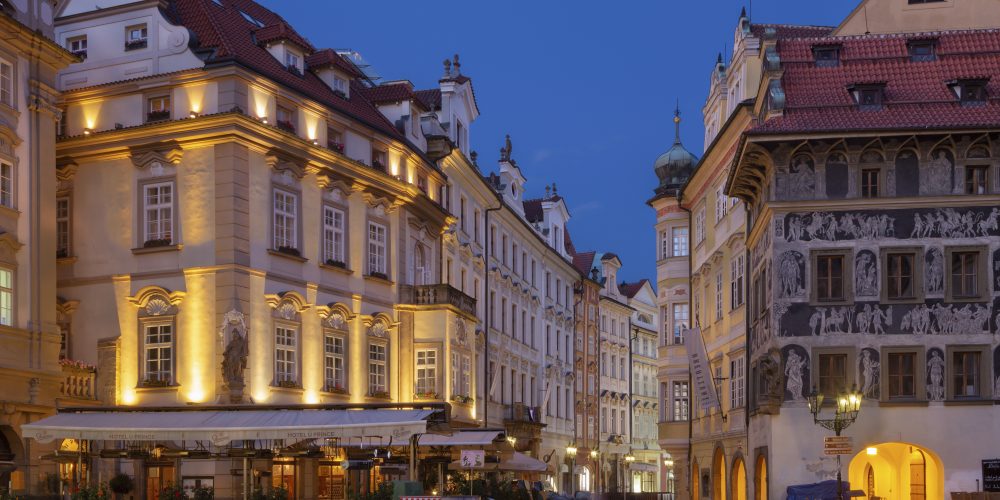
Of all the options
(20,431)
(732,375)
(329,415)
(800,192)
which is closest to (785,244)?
(800,192)

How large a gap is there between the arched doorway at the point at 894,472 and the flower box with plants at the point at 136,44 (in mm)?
22465

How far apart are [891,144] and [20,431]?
22.4 meters

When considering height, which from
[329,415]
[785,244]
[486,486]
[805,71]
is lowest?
[486,486]

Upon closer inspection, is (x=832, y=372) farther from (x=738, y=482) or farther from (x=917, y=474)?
(x=738, y=482)

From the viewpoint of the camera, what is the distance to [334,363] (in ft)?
136

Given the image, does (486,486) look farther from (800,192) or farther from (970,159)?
(970,159)

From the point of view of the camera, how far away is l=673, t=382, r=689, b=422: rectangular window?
5362 centimetres

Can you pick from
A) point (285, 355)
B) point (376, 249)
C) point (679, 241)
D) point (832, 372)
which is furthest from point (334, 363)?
point (679, 241)

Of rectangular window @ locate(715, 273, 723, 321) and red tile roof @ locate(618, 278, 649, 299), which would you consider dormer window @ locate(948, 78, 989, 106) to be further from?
red tile roof @ locate(618, 278, 649, 299)

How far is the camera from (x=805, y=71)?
37.6 m

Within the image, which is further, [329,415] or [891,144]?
[891,144]

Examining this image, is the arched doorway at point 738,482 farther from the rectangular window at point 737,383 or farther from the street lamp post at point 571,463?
the street lamp post at point 571,463

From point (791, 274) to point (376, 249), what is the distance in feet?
47.4

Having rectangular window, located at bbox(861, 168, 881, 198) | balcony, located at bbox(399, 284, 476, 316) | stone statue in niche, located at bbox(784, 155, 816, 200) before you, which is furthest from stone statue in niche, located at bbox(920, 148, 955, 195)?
balcony, located at bbox(399, 284, 476, 316)
